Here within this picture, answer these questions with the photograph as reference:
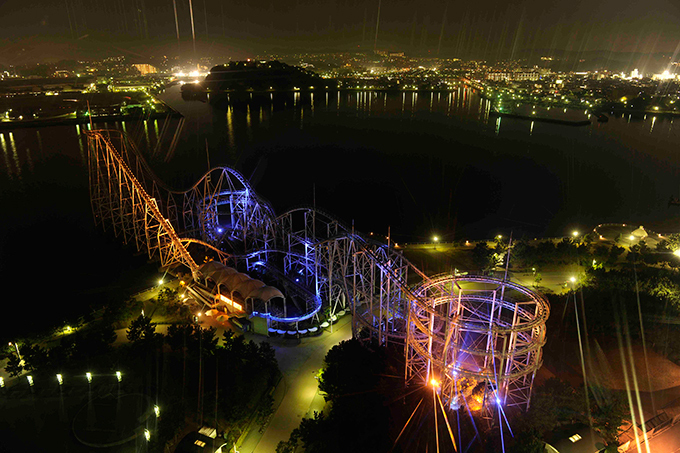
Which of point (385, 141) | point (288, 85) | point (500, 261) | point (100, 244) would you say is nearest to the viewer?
point (500, 261)

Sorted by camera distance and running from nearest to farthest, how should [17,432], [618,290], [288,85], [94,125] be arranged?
[17,432] → [618,290] → [94,125] → [288,85]

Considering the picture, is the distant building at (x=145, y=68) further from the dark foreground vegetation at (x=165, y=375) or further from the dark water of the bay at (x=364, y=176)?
the dark foreground vegetation at (x=165, y=375)

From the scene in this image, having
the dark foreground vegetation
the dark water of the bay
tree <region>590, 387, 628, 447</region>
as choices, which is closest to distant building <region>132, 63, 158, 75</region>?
the dark water of the bay

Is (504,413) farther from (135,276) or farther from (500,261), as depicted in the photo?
(135,276)

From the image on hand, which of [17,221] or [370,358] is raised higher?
[370,358]

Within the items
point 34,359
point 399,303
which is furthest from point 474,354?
point 34,359

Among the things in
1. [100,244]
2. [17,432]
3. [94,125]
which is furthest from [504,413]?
[94,125]
